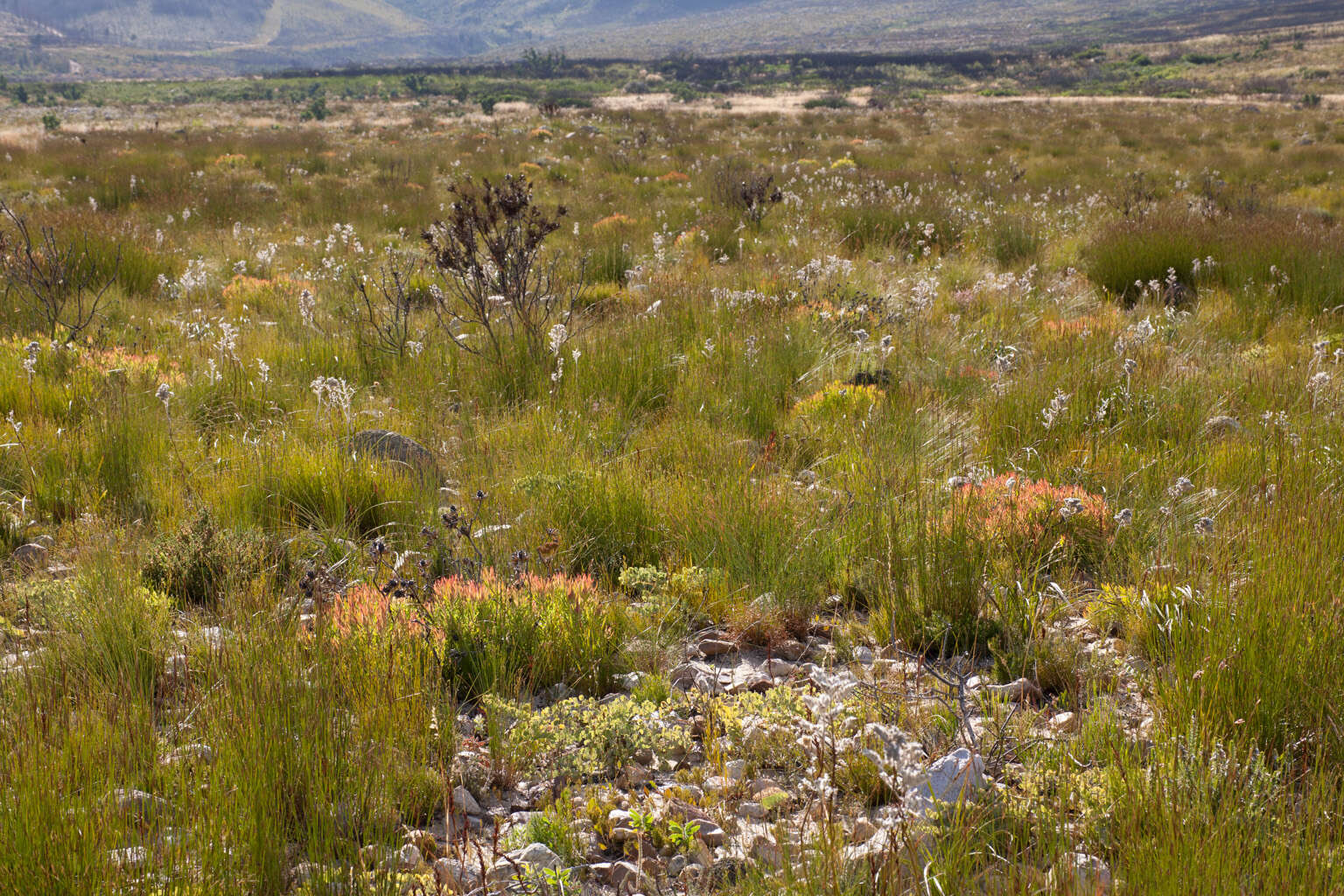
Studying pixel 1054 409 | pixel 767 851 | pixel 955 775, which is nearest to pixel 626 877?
pixel 767 851

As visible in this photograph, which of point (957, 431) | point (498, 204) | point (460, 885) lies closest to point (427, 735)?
point (460, 885)

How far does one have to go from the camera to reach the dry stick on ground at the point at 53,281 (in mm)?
6129

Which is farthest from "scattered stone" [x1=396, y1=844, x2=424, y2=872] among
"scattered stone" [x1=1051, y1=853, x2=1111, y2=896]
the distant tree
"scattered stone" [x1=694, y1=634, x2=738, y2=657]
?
the distant tree

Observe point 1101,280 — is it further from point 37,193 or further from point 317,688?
point 37,193

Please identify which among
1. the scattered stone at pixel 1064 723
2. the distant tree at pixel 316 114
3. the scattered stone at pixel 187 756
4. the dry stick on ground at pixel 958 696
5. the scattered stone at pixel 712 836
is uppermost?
the distant tree at pixel 316 114

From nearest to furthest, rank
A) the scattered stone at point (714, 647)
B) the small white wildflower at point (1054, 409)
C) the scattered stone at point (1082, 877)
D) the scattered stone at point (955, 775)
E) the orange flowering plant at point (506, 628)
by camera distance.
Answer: the scattered stone at point (1082, 877) < the scattered stone at point (955, 775) < the orange flowering plant at point (506, 628) < the scattered stone at point (714, 647) < the small white wildflower at point (1054, 409)

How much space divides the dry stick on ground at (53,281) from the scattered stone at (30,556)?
288 cm

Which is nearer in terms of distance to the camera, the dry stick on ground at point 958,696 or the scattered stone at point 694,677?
the dry stick on ground at point 958,696

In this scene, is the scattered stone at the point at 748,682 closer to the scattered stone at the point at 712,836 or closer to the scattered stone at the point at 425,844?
the scattered stone at the point at 712,836

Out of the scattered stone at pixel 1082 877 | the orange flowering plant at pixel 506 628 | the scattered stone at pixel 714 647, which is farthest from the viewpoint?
the scattered stone at pixel 714 647

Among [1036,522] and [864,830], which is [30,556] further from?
[1036,522]

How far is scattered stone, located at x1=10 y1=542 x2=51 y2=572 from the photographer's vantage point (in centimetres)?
332

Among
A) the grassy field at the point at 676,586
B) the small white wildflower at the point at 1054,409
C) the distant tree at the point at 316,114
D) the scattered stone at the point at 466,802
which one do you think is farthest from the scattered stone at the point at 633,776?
the distant tree at the point at 316,114

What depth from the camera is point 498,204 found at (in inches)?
227
